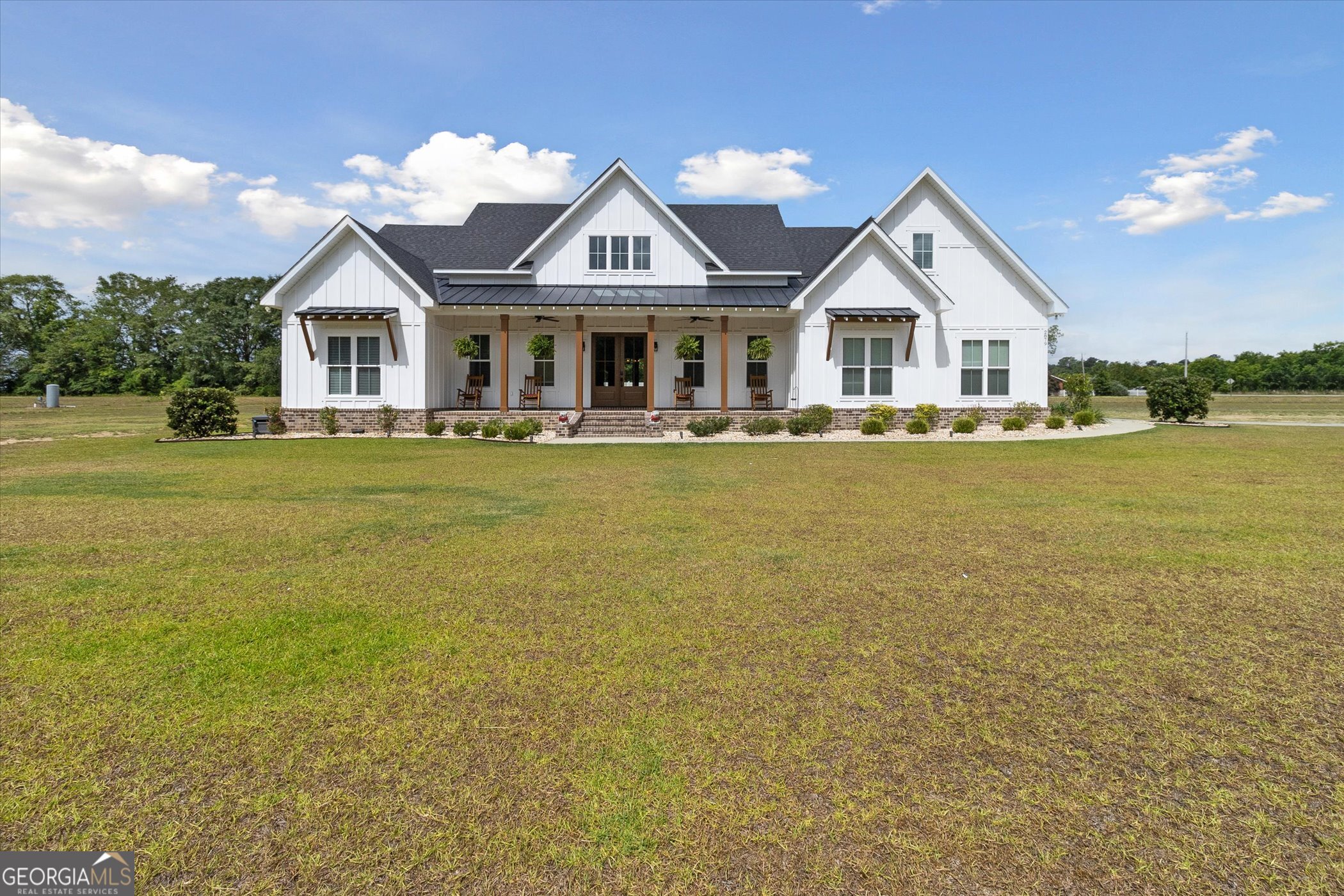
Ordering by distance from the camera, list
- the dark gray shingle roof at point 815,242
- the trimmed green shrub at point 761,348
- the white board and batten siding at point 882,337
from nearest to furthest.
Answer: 1. the white board and batten siding at point 882,337
2. the trimmed green shrub at point 761,348
3. the dark gray shingle roof at point 815,242

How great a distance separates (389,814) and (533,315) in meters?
23.0

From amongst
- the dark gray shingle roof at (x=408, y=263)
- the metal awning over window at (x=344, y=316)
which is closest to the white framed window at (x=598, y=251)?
the dark gray shingle roof at (x=408, y=263)

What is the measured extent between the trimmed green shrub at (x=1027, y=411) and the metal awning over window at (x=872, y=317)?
13.7ft

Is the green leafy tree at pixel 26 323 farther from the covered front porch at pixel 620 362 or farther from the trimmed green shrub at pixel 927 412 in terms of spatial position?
the trimmed green shrub at pixel 927 412

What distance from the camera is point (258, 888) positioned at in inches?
94.5

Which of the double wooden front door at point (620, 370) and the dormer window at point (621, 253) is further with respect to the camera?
the double wooden front door at point (620, 370)

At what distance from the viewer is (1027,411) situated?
24078 millimetres

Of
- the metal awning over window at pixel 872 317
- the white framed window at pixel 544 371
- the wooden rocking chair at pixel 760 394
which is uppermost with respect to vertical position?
the metal awning over window at pixel 872 317

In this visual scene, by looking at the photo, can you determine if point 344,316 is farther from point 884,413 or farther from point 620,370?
point 884,413

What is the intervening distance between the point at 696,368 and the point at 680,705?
22561 mm

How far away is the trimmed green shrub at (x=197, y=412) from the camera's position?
815 inches

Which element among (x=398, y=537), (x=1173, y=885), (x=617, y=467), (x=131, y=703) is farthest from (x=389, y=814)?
(x=617, y=467)

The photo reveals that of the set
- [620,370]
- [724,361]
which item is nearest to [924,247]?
[724,361]

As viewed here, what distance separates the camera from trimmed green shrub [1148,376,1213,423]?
26.3 m
